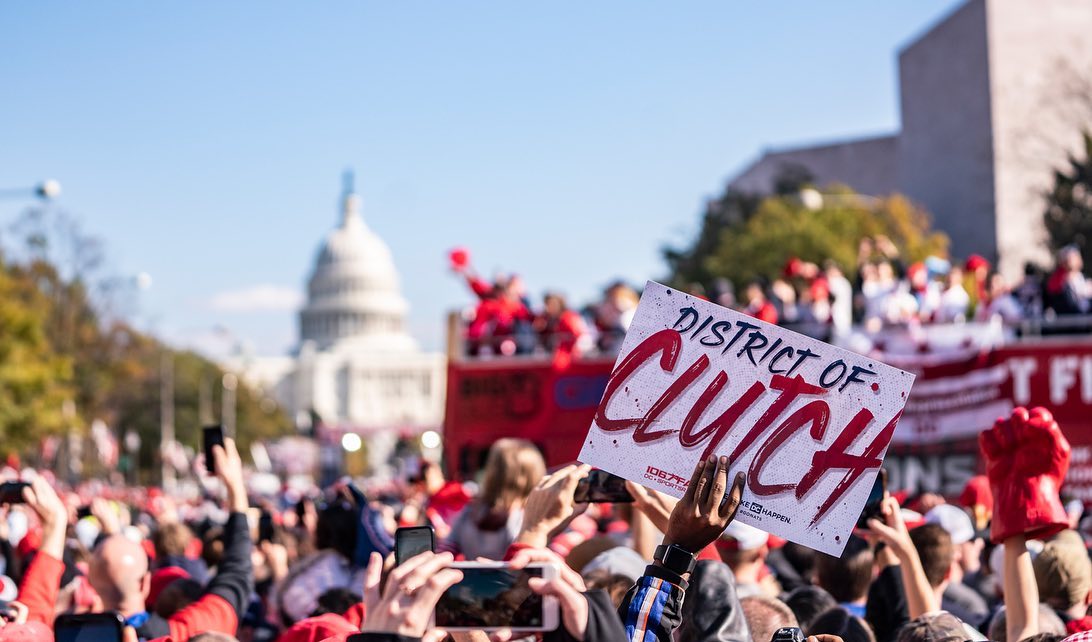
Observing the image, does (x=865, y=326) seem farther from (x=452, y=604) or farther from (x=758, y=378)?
(x=452, y=604)

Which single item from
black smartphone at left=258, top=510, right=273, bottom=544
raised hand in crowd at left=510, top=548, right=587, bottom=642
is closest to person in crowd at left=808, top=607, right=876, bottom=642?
raised hand in crowd at left=510, top=548, right=587, bottom=642

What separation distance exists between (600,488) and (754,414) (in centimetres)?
64

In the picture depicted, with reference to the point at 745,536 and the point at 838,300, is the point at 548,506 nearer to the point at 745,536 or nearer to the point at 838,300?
the point at 745,536

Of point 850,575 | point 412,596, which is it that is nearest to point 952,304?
point 850,575

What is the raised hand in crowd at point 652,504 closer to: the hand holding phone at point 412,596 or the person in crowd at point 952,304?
the hand holding phone at point 412,596

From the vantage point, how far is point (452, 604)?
8.71 ft

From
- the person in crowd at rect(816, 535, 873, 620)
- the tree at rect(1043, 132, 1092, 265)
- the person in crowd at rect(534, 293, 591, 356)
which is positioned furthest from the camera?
the tree at rect(1043, 132, 1092, 265)

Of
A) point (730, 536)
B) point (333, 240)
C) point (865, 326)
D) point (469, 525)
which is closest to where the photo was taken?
point (730, 536)

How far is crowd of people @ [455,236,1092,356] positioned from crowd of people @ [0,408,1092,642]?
9.81 m

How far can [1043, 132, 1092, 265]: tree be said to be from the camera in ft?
134

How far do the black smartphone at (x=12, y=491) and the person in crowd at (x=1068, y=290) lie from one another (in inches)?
561

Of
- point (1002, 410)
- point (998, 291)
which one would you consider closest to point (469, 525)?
point (1002, 410)

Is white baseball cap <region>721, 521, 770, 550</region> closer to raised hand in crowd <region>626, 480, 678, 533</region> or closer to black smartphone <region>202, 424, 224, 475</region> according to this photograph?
raised hand in crowd <region>626, 480, 678, 533</region>

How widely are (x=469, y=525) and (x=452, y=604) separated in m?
4.07
